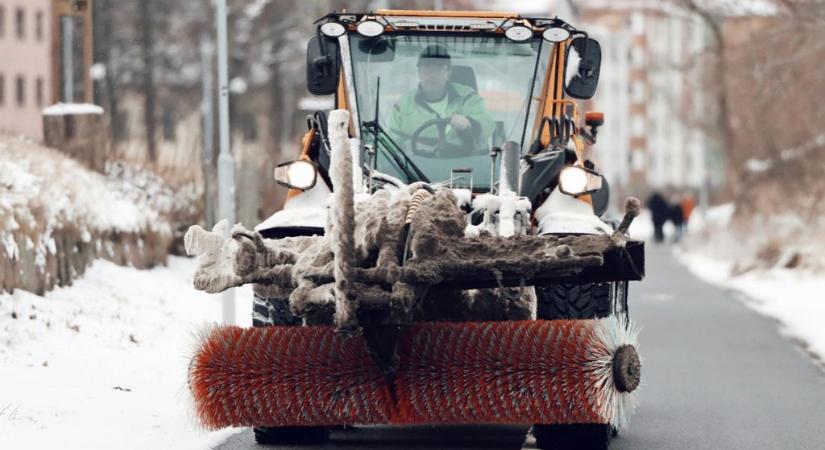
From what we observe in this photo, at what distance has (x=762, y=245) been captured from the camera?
3509 centimetres

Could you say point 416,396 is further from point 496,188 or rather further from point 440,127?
point 440,127

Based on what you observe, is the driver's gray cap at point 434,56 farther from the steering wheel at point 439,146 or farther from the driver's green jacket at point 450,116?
the steering wheel at point 439,146

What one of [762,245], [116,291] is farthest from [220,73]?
[762,245]

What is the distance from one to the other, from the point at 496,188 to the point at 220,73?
687cm

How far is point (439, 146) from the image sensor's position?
37.2 feet

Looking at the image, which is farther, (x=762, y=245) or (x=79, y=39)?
(x=79, y=39)

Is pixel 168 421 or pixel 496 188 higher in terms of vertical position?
pixel 496 188

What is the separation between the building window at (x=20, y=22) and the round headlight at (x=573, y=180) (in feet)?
213

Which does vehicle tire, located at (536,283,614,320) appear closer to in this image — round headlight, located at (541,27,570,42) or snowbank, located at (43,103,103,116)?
round headlight, located at (541,27,570,42)

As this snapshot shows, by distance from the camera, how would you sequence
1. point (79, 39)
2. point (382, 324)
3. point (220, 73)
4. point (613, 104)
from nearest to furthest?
1. point (382, 324)
2. point (220, 73)
3. point (79, 39)
4. point (613, 104)

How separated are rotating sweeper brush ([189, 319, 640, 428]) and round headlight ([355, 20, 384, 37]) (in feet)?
8.92

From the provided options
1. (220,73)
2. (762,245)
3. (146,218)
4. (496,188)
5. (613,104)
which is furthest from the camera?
(613,104)

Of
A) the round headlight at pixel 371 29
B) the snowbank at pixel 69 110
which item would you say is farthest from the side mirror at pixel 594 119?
the snowbank at pixel 69 110

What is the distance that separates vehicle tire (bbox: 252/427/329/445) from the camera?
10461mm
